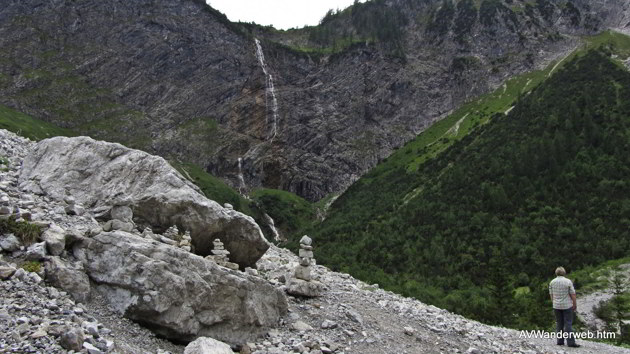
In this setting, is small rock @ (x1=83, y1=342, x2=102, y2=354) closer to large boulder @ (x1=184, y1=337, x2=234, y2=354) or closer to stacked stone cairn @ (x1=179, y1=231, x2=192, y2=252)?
large boulder @ (x1=184, y1=337, x2=234, y2=354)

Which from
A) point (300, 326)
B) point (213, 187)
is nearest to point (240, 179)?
point (213, 187)

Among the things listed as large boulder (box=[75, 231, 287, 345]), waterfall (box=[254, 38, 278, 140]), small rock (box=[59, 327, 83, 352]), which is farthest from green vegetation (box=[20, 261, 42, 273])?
waterfall (box=[254, 38, 278, 140])

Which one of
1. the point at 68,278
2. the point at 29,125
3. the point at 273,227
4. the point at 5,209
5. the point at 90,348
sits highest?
the point at 29,125

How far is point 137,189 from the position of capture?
20047mm

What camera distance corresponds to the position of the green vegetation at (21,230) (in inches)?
478

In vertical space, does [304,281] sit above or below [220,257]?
below

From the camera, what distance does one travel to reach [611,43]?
16788 centimetres

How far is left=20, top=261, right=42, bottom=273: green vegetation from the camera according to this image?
37.4ft

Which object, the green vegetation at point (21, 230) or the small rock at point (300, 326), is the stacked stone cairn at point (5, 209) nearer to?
the green vegetation at point (21, 230)

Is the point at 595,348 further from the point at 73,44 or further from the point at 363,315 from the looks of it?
the point at 73,44

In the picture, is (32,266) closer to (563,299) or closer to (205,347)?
(205,347)

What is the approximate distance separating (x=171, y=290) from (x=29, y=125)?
481 feet

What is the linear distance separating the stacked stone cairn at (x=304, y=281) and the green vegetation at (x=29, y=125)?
123 m

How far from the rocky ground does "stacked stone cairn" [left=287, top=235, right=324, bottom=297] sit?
0.33 metres
